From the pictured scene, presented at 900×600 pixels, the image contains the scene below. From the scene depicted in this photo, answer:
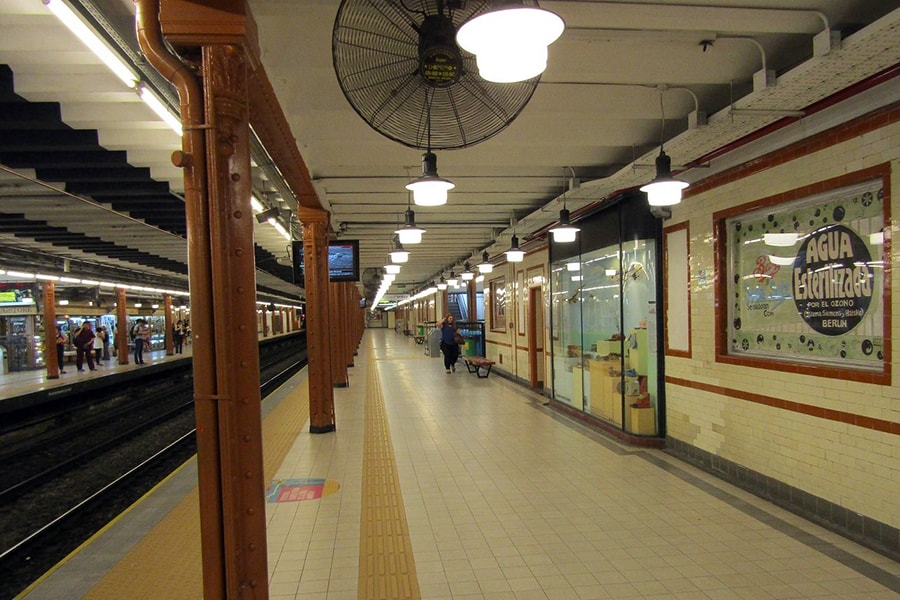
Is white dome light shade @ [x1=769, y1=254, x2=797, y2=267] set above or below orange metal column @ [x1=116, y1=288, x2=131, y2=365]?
above

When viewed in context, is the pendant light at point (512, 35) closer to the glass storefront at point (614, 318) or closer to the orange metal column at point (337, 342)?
the glass storefront at point (614, 318)

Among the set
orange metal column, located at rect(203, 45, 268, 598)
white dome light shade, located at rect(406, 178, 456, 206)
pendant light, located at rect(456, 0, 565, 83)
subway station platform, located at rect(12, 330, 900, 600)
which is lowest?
subway station platform, located at rect(12, 330, 900, 600)

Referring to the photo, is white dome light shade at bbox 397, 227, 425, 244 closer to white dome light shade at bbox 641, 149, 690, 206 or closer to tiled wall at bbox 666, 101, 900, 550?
white dome light shade at bbox 641, 149, 690, 206

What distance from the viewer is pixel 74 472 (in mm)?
8398

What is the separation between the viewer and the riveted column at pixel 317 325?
7.76 metres

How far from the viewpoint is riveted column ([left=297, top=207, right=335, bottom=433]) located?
7.76 meters

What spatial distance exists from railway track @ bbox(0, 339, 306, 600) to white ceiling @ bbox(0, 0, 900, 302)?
4.18m

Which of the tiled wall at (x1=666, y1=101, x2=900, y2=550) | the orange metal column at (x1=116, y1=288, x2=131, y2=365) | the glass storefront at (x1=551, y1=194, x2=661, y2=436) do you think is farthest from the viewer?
the orange metal column at (x1=116, y1=288, x2=131, y2=365)

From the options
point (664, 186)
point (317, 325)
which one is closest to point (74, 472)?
point (317, 325)

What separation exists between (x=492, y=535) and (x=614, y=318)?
15.0 feet

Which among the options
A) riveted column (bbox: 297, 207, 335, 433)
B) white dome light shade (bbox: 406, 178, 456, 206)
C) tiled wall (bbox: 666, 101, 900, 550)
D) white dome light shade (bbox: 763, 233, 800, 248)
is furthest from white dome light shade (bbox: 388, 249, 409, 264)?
white dome light shade (bbox: 763, 233, 800, 248)

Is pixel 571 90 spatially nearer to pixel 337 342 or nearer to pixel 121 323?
pixel 337 342

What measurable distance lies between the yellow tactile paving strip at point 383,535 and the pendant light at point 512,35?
311 centimetres

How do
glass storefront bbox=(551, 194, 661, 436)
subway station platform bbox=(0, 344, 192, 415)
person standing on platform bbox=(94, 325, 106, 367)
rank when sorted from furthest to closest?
person standing on platform bbox=(94, 325, 106, 367) < subway station platform bbox=(0, 344, 192, 415) < glass storefront bbox=(551, 194, 661, 436)
